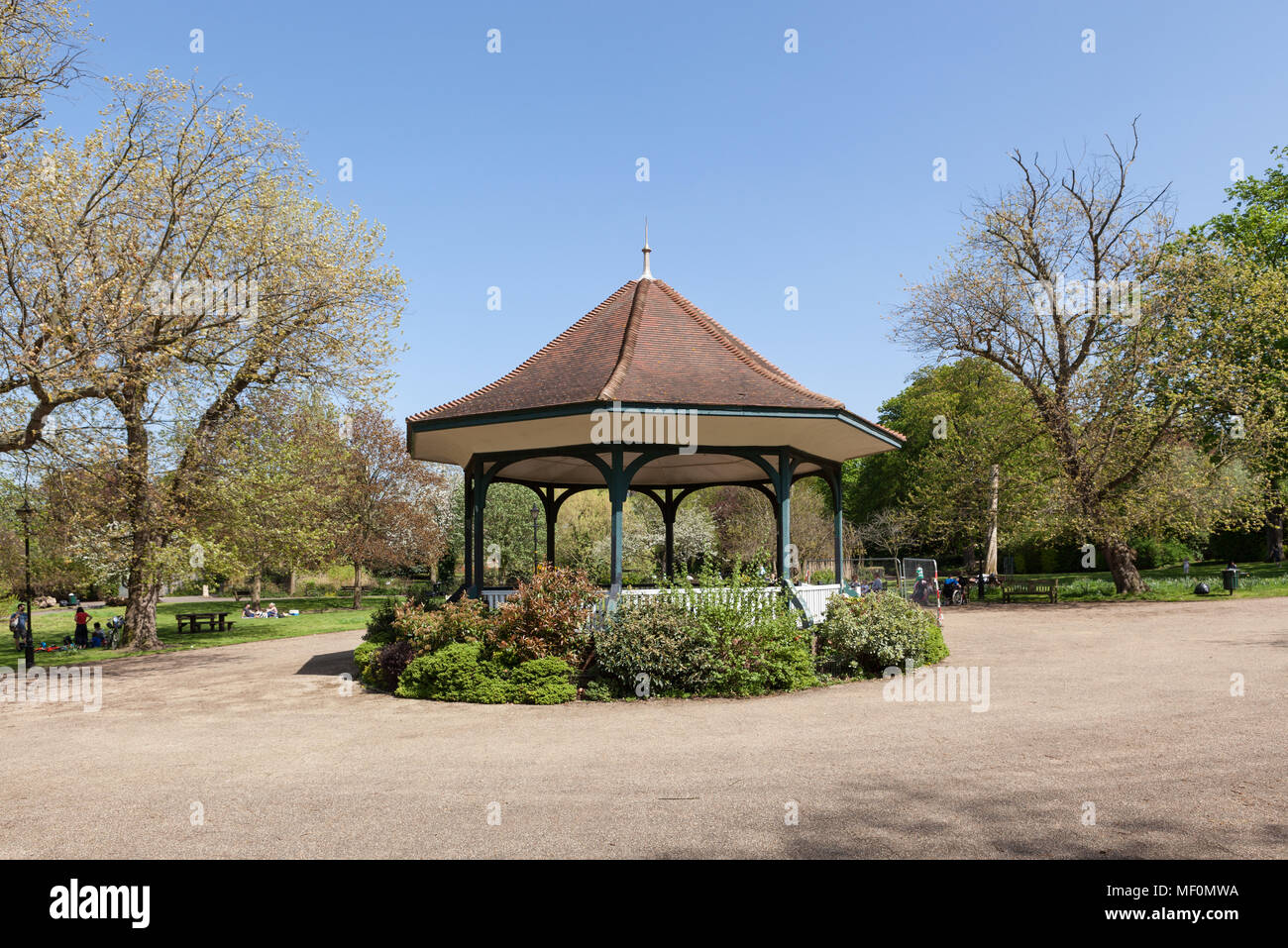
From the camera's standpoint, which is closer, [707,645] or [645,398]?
[707,645]

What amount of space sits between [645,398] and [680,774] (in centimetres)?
679

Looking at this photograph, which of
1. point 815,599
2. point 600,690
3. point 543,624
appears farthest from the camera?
point 815,599

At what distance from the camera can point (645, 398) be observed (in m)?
13.0

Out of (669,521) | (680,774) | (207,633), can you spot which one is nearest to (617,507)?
(680,774)

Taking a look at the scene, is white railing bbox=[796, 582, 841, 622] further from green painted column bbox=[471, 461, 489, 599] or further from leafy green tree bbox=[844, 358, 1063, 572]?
leafy green tree bbox=[844, 358, 1063, 572]

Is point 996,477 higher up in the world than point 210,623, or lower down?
higher up

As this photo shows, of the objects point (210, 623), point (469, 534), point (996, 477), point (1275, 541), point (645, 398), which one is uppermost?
point (645, 398)

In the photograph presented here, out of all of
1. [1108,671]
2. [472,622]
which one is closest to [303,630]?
[472,622]

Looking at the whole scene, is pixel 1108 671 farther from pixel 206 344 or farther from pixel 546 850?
pixel 206 344

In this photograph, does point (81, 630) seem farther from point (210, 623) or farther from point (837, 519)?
point (837, 519)

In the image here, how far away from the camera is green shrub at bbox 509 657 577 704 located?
37.5 feet

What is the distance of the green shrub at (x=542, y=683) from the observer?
37.5ft

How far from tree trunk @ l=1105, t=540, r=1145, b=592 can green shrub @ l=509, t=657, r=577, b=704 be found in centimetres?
2439

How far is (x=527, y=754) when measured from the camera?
834cm
